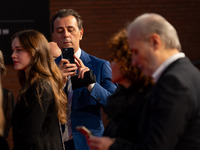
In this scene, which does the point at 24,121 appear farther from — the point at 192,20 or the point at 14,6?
the point at 192,20

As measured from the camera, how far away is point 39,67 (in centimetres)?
250

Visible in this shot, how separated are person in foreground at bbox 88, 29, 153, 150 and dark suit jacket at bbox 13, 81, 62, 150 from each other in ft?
1.80

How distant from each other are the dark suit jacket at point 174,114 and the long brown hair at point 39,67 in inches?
39.6

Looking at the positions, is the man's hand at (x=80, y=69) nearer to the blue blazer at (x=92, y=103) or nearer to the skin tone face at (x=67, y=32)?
the blue blazer at (x=92, y=103)

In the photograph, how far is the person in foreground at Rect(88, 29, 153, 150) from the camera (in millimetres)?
1720

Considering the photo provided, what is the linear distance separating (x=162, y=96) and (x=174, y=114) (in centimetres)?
9

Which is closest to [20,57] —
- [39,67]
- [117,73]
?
[39,67]

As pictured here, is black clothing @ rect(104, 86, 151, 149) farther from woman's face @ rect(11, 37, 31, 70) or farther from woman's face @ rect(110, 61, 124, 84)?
woman's face @ rect(11, 37, 31, 70)

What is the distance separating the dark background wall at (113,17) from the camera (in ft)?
19.2

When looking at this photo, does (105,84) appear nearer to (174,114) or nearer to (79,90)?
(79,90)

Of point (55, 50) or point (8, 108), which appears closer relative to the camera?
point (8, 108)

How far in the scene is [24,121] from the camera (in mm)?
2309

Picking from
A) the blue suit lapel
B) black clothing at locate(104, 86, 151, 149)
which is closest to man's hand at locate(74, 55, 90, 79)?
the blue suit lapel

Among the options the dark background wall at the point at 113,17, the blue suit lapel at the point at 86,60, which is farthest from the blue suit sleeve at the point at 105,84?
the dark background wall at the point at 113,17
